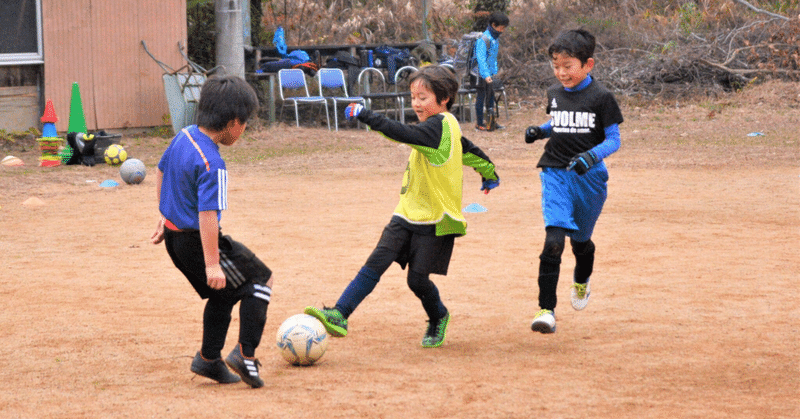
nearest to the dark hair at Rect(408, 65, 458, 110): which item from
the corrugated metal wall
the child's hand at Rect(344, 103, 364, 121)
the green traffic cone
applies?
the child's hand at Rect(344, 103, 364, 121)

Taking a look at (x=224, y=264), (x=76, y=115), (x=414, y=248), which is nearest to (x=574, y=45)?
(x=414, y=248)

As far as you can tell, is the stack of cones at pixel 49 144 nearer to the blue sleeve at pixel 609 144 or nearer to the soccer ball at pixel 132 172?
the soccer ball at pixel 132 172

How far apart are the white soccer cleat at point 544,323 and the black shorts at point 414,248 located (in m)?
0.67

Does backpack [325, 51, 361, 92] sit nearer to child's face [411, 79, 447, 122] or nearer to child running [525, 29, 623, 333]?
child running [525, 29, 623, 333]

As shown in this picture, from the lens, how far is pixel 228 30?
54.9 ft

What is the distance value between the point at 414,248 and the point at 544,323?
2.91 feet

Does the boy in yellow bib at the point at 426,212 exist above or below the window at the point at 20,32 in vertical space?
below

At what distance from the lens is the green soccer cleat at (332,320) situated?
15.6 ft

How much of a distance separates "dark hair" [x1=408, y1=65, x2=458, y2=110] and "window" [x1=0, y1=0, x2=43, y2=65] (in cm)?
1151

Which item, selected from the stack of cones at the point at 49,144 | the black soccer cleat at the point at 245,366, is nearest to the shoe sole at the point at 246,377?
the black soccer cleat at the point at 245,366

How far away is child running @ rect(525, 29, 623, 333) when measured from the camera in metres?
5.20

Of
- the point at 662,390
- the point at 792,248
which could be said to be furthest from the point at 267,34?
the point at 662,390

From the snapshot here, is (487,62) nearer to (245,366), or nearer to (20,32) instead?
(20,32)

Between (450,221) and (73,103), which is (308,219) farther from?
(73,103)
